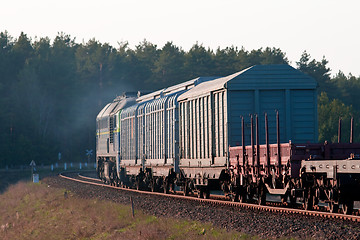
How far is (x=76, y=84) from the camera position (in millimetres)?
101562

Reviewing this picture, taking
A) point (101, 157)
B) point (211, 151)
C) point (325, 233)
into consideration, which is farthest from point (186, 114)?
point (101, 157)

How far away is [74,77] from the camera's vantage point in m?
102

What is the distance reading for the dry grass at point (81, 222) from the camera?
55.2ft

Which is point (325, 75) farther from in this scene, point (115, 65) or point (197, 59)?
point (115, 65)

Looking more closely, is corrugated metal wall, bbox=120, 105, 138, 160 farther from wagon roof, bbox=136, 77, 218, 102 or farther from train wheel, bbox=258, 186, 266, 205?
train wheel, bbox=258, 186, 266, 205

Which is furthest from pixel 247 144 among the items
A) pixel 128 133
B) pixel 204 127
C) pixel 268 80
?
pixel 128 133

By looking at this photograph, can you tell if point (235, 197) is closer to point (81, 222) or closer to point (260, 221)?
point (81, 222)

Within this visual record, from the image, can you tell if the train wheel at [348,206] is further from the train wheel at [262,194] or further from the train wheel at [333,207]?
the train wheel at [262,194]

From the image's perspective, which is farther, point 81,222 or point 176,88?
point 176,88

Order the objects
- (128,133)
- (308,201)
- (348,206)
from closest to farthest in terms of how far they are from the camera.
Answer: (348,206), (308,201), (128,133)

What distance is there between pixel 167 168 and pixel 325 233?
15918 millimetres

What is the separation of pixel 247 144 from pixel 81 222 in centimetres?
678

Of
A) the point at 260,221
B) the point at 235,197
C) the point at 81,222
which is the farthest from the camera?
the point at 81,222

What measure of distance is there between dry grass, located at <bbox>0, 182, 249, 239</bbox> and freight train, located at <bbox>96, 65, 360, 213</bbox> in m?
3.00
